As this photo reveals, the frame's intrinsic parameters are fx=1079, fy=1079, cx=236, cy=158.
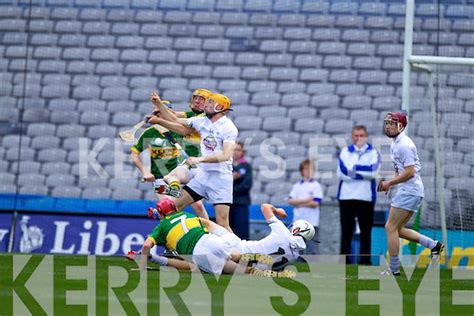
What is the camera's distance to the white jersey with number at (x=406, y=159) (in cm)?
1293

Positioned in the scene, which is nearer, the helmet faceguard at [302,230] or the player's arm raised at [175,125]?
the helmet faceguard at [302,230]


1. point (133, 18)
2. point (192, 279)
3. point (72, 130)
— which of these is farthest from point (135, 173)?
point (192, 279)

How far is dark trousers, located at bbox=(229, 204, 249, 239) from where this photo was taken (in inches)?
676

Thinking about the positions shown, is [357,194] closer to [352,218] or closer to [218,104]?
[352,218]

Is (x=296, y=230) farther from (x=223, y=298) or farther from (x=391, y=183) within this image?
(x=223, y=298)

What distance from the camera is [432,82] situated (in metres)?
16.0

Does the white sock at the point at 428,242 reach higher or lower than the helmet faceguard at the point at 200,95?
lower

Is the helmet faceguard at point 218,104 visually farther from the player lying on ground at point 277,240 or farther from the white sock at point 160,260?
the white sock at point 160,260

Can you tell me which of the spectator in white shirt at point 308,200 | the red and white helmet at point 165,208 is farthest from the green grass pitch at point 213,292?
the spectator in white shirt at point 308,200

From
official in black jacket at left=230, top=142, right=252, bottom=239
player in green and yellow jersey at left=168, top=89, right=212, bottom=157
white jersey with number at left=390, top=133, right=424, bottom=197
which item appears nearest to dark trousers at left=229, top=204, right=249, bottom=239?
official in black jacket at left=230, top=142, right=252, bottom=239

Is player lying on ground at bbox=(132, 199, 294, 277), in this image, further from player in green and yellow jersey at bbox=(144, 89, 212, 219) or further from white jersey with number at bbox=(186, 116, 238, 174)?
player in green and yellow jersey at bbox=(144, 89, 212, 219)

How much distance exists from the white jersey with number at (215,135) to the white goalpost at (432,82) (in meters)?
3.38

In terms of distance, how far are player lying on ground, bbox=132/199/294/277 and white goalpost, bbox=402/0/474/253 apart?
498 centimetres

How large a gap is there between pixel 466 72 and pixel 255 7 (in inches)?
308
